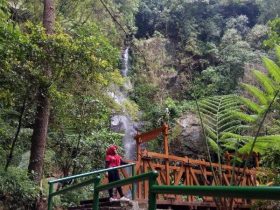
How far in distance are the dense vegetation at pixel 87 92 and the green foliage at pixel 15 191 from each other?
0.02m

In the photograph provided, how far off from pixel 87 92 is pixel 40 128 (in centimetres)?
197

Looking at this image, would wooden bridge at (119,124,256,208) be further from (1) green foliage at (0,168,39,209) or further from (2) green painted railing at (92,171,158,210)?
(2) green painted railing at (92,171,158,210)

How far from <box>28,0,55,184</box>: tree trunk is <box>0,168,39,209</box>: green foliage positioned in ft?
2.63

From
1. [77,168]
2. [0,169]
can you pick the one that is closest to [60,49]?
[0,169]

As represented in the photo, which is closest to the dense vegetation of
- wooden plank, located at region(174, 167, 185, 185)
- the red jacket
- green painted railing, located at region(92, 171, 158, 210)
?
Answer: wooden plank, located at region(174, 167, 185, 185)

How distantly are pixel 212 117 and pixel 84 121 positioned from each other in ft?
14.4

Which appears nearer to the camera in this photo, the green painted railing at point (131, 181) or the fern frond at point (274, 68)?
the green painted railing at point (131, 181)

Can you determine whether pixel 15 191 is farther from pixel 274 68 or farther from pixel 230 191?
pixel 230 191

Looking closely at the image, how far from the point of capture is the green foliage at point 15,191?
7.39 metres

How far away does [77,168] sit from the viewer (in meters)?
11.3

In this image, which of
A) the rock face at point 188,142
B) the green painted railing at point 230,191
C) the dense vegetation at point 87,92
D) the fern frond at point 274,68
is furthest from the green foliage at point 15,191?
the rock face at point 188,142

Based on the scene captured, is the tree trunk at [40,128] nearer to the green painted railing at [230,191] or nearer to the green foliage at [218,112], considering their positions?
the green foliage at [218,112]

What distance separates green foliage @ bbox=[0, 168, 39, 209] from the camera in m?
7.39

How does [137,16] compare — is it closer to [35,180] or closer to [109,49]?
[109,49]
